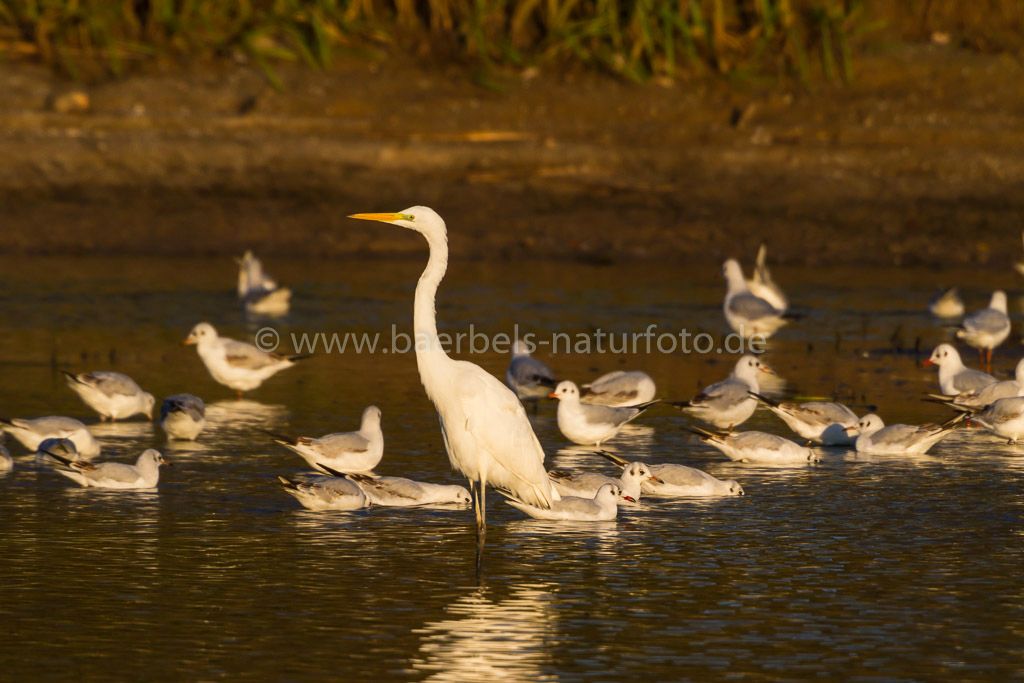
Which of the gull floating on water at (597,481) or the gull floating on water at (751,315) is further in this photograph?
the gull floating on water at (751,315)

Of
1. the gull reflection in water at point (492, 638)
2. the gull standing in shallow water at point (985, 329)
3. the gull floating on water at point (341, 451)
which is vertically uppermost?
the gull standing in shallow water at point (985, 329)

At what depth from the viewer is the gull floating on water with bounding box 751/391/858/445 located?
45.5 ft

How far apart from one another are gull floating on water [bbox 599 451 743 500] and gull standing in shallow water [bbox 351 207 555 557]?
1.32 meters

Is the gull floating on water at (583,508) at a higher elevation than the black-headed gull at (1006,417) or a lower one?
lower

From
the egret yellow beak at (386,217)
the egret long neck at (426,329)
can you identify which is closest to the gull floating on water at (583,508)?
the egret long neck at (426,329)

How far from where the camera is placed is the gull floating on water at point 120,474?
39.5 feet

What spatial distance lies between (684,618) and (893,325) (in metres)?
11.3

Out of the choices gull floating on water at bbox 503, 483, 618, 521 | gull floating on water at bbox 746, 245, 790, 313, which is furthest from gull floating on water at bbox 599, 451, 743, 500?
gull floating on water at bbox 746, 245, 790, 313

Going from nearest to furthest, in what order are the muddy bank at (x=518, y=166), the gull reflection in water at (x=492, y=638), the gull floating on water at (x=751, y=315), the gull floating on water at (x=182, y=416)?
the gull reflection in water at (x=492, y=638)
the gull floating on water at (x=182, y=416)
the gull floating on water at (x=751, y=315)
the muddy bank at (x=518, y=166)

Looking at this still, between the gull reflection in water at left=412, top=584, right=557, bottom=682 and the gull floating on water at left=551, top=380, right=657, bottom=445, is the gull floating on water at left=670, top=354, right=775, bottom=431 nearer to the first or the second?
the gull floating on water at left=551, top=380, right=657, bottom=445

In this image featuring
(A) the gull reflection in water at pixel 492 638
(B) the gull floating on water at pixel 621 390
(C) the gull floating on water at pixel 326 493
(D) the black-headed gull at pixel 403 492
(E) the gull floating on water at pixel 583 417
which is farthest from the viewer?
(B) the gull floating on water at pixel 621 390

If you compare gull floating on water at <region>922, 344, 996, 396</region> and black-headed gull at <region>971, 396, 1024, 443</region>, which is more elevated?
gull floating on water at <region>922, 344, 996, 396</region>

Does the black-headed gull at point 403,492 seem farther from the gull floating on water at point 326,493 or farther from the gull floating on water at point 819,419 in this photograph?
the gull floating on water at point 819,419

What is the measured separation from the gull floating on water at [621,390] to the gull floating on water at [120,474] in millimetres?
3942
